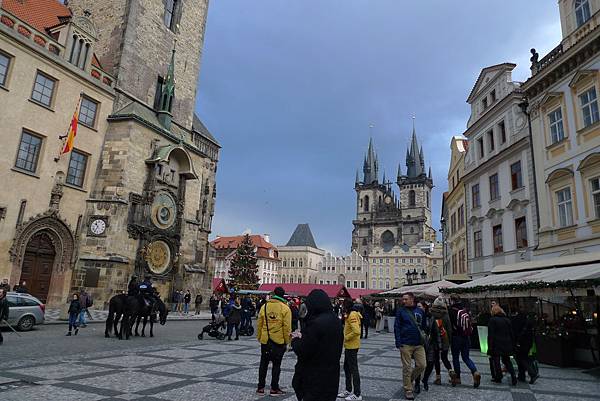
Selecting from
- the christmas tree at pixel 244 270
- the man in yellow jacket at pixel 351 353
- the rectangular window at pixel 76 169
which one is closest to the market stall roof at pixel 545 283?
the man in yellow jacket at pixel 351 353

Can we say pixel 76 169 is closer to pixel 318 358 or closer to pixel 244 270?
pixel 318 358

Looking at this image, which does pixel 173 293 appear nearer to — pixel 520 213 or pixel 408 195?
pixel 520 213

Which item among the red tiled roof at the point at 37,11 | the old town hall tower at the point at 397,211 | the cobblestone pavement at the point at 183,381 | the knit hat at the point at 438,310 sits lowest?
the cobblestone pavement at the point at 183,381

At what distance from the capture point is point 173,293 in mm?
24531

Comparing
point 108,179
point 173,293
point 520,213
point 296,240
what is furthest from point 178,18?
point 296,240

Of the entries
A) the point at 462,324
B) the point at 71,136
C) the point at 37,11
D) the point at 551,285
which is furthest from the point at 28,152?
the point at 551,285

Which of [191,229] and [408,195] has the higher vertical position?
[408,195]

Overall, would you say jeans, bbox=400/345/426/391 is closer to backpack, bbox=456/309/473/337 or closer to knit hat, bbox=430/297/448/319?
knit hat, bbox=430/297/448/319

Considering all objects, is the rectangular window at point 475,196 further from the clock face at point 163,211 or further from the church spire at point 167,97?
the church spire at point 167,97

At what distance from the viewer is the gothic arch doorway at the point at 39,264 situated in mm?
18531

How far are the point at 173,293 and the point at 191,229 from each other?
4.59 m

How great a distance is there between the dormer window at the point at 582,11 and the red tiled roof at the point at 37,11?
82.6 feet

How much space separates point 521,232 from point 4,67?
25547mm

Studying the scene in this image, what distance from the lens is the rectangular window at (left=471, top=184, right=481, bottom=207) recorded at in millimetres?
25202
